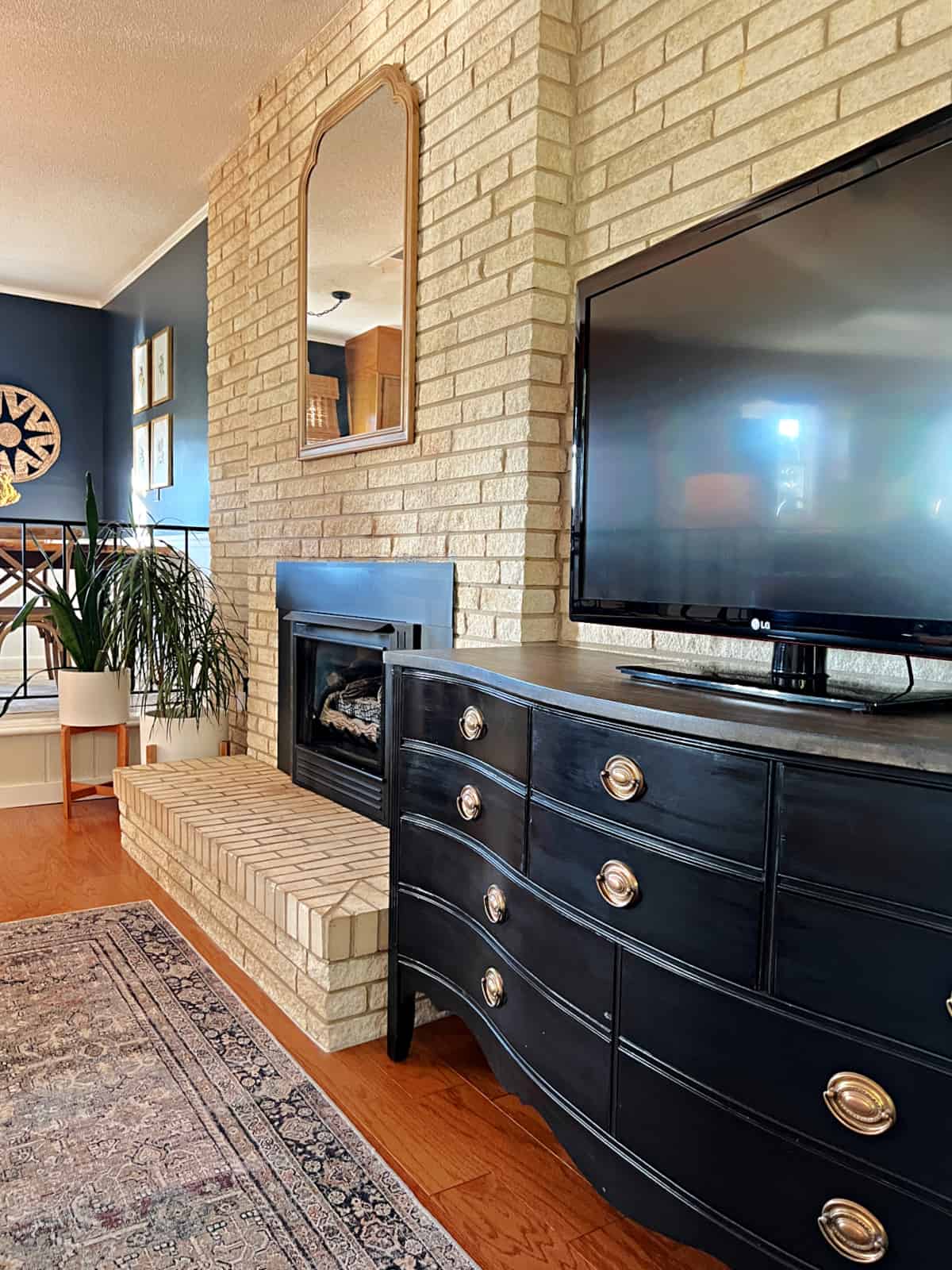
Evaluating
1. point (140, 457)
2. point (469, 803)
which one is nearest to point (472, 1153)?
point (469, 803)

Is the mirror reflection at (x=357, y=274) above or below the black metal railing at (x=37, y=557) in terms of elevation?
above

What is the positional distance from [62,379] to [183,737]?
4124 millimetres

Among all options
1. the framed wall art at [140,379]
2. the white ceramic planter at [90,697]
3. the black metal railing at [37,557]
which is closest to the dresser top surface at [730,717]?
the white ceramic planter at [90,697]

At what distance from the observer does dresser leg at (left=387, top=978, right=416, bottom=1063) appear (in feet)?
6.06

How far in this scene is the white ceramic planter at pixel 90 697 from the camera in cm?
363

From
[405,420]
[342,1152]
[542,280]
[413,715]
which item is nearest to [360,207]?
[405,420]

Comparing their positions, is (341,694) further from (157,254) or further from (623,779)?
(157,254)

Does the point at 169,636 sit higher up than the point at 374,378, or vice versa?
the point at 374,378

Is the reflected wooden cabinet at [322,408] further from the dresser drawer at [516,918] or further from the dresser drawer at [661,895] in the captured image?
the dresser drawer at [661,895]

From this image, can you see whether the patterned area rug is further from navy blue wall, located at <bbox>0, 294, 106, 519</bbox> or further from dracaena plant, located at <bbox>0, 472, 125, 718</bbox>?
navy blue wall, located at <bbox>0, 294, 106, 519</bbox>

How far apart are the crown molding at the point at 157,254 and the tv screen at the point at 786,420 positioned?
3.76m

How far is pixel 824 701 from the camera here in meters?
1.11

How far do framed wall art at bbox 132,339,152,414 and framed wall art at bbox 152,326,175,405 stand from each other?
0.39ft

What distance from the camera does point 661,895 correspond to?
113 centimetres
